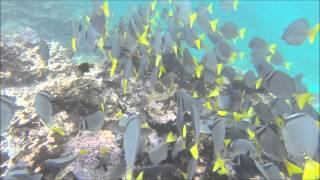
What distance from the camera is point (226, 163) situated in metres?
A: 3.54

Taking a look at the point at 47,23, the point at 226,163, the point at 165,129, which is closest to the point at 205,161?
the point at 226,163

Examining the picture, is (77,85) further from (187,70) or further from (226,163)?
(226,163)

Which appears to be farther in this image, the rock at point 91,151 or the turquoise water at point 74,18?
the turquoise water at point 74,18

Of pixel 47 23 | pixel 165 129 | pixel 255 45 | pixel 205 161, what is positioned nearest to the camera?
pixel 205 161

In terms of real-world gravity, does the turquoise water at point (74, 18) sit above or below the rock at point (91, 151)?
above

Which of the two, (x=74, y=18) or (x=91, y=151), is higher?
(x=74, y=18)

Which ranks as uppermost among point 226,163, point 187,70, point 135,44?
point 135,44

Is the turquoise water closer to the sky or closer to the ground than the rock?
closer to the sky

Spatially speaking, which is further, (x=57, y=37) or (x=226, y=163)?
(x=57, y=37)

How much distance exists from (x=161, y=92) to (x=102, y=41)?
1118mm

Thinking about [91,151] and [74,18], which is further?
[74,18]

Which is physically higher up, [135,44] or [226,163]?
[135,44]

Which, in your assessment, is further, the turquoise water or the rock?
the turquoise water

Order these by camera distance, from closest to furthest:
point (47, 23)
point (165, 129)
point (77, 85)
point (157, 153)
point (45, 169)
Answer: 1. point (157, 153)
2. point (45, 169)
3. point (165, 129)
4. point (77, 85)
5. point (47, 23)
